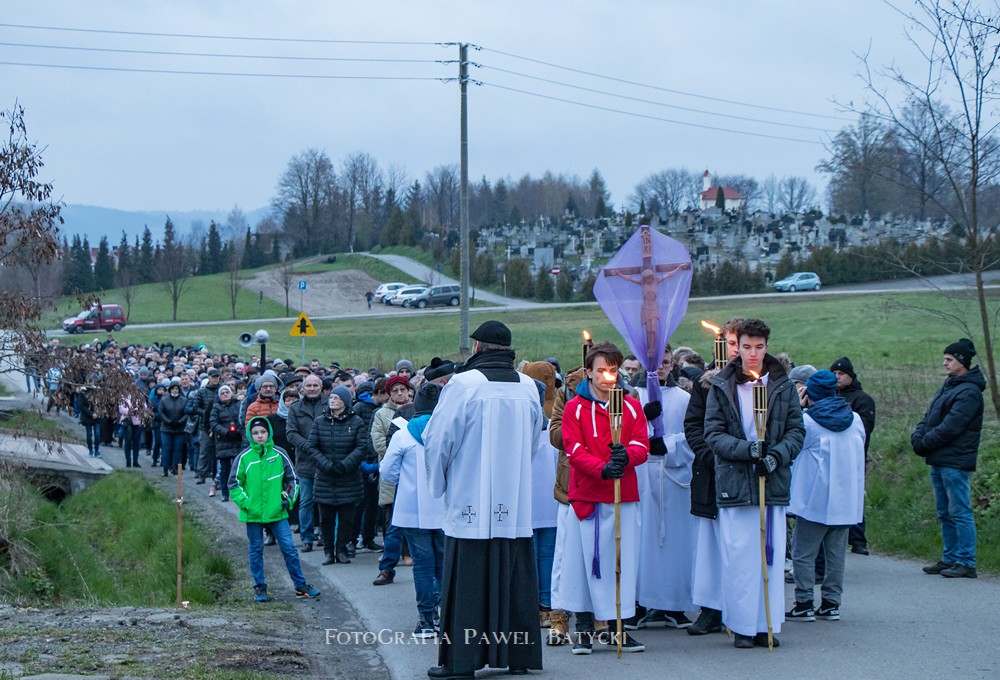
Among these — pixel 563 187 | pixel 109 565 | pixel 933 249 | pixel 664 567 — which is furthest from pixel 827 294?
pixel 563 187

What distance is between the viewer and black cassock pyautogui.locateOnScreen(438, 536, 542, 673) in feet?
23.6

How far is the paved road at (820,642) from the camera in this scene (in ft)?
24.6

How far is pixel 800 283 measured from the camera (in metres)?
50.0

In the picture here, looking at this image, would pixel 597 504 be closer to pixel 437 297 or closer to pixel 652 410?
pixel 652 410

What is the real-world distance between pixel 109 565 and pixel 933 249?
13.5 metres

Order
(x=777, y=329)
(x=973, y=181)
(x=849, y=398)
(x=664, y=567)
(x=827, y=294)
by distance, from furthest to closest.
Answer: (x=827, y=294) < (x=777, y=329) < (x=973, y=181) < (x=849, y=398) < (x=664, y=567)

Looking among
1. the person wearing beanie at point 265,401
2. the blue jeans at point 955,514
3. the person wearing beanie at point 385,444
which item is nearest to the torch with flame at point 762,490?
the blue jeans at point 955,514

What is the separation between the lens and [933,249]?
18172 mm

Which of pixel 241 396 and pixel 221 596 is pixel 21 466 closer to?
pixel 241 396

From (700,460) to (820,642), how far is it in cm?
156

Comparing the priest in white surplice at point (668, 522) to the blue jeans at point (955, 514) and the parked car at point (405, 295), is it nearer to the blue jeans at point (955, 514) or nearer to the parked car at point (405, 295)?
the blue jeans at point (955, 514)

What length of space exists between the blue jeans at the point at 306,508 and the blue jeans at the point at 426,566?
15.4 feet

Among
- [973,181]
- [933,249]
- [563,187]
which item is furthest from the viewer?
[563,187]

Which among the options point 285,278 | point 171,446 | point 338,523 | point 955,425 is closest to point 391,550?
point 338,523
